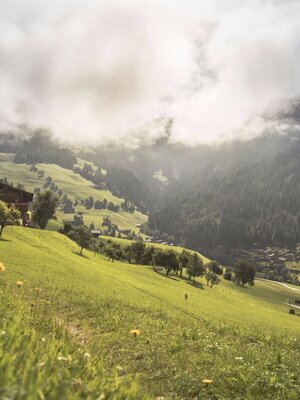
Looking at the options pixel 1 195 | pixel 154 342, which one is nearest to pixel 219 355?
pixel 154 342

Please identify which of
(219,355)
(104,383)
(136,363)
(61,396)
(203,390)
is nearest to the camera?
(61,396)

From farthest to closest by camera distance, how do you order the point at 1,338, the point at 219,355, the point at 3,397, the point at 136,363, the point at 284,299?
the point at 284,299, the point at 219,355, the point at 136,363, the point at 1,338, the point at 3,397

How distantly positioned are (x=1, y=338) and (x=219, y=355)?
1016 centimetres

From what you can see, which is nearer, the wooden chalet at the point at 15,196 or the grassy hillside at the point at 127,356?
the grassy hillside at the point at 127,356

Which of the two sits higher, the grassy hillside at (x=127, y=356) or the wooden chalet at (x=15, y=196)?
the wooden chalet at (x=15, y=196)

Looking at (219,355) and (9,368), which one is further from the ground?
(9,368)

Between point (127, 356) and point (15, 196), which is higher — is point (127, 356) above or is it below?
below

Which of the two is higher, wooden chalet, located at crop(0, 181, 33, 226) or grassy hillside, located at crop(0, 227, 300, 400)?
wooden chalet, located at crop(0, 181, 33, 226)

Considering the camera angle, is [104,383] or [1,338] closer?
[104,383]

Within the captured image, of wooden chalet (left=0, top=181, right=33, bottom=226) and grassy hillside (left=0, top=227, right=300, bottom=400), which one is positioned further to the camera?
wooden chalet (left=0, top=181, right=33, bottom=226)

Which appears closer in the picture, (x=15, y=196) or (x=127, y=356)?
(x=127, y=356)

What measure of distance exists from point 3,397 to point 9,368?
35.1 inches

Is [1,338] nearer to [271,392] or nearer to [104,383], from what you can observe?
[104,383]

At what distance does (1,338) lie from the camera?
6.56 m
